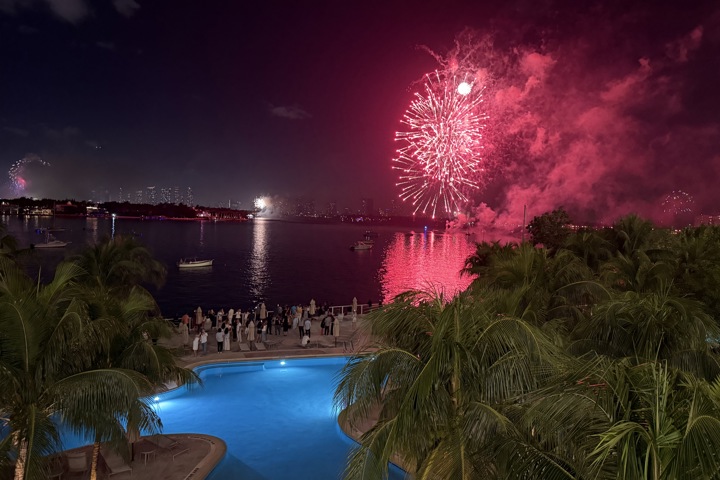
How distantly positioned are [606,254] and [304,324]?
1436 centimetres

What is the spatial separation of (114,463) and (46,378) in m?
4.59

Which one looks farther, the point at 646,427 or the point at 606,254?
the point at 606,254

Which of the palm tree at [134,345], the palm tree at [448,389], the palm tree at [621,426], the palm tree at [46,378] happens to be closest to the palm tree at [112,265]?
the palm tree at [134,345]

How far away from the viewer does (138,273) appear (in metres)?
19.6

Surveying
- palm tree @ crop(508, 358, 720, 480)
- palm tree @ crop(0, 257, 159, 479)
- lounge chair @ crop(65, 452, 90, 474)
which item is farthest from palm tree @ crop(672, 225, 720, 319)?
lounge chair @ crop(65, 452, 90, 474)

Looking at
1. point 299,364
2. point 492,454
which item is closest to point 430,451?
point 492,454

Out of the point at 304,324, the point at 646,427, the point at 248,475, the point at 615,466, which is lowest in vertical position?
the point at 248,475

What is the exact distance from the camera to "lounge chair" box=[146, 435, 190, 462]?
41.3 ft

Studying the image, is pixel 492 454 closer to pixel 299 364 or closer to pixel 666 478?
pixel 666 478

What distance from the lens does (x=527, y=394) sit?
208 inches

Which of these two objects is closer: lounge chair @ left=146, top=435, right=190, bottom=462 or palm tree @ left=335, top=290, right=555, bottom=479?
palm tree @ left=335, top=290, right=555, bottom=479

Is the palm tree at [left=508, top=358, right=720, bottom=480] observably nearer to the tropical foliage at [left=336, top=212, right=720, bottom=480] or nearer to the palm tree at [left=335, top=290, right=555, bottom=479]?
the tropical foliage at [left=336, top=212, right=720, bottom=480]

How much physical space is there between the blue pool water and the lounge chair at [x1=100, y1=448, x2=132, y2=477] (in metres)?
1.97

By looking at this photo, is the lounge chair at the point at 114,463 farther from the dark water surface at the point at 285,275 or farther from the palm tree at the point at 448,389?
the dark water surface at the point at 285,275
